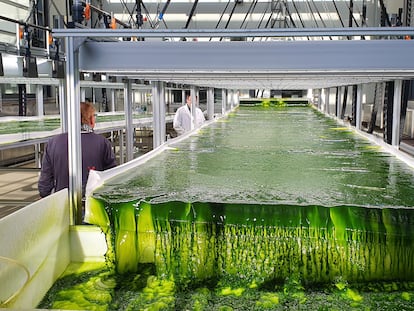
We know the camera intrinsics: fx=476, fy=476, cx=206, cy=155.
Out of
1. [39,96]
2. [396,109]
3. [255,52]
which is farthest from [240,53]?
[39,96]

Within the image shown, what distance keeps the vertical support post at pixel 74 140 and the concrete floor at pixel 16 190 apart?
2.46 metres

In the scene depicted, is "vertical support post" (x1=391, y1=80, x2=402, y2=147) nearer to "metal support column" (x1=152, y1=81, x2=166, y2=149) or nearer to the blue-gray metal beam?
"metal support column" (x1=152, y1=81, x2=166, y2=149)

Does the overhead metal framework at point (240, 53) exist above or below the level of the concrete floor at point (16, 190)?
above

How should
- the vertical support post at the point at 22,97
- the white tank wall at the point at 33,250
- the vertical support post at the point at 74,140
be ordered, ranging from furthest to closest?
the vertical support post at the point at 22,97, the vertical support post at the point at 74,140, the white tank wall at the point at 33,250

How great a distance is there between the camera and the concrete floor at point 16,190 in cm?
414

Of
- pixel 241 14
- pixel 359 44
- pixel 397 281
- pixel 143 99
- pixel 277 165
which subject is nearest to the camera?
pixel 359 44

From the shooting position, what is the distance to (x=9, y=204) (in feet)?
13.6

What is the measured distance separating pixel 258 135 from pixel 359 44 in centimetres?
233

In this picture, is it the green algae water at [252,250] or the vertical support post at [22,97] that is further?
the vertical support post at [22,97]

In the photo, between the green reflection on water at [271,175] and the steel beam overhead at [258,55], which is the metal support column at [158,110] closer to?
the green reflection on water at [271,175]

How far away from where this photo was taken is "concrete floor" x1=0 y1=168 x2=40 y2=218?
163 inches

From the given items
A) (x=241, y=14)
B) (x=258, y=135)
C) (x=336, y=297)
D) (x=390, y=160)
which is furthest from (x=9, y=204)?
(x=241, y=14)

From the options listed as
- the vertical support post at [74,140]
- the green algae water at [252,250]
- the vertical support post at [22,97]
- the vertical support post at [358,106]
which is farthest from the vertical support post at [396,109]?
the vertical support post at [22,97]

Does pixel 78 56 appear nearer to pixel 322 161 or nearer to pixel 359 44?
pixel 359 44
